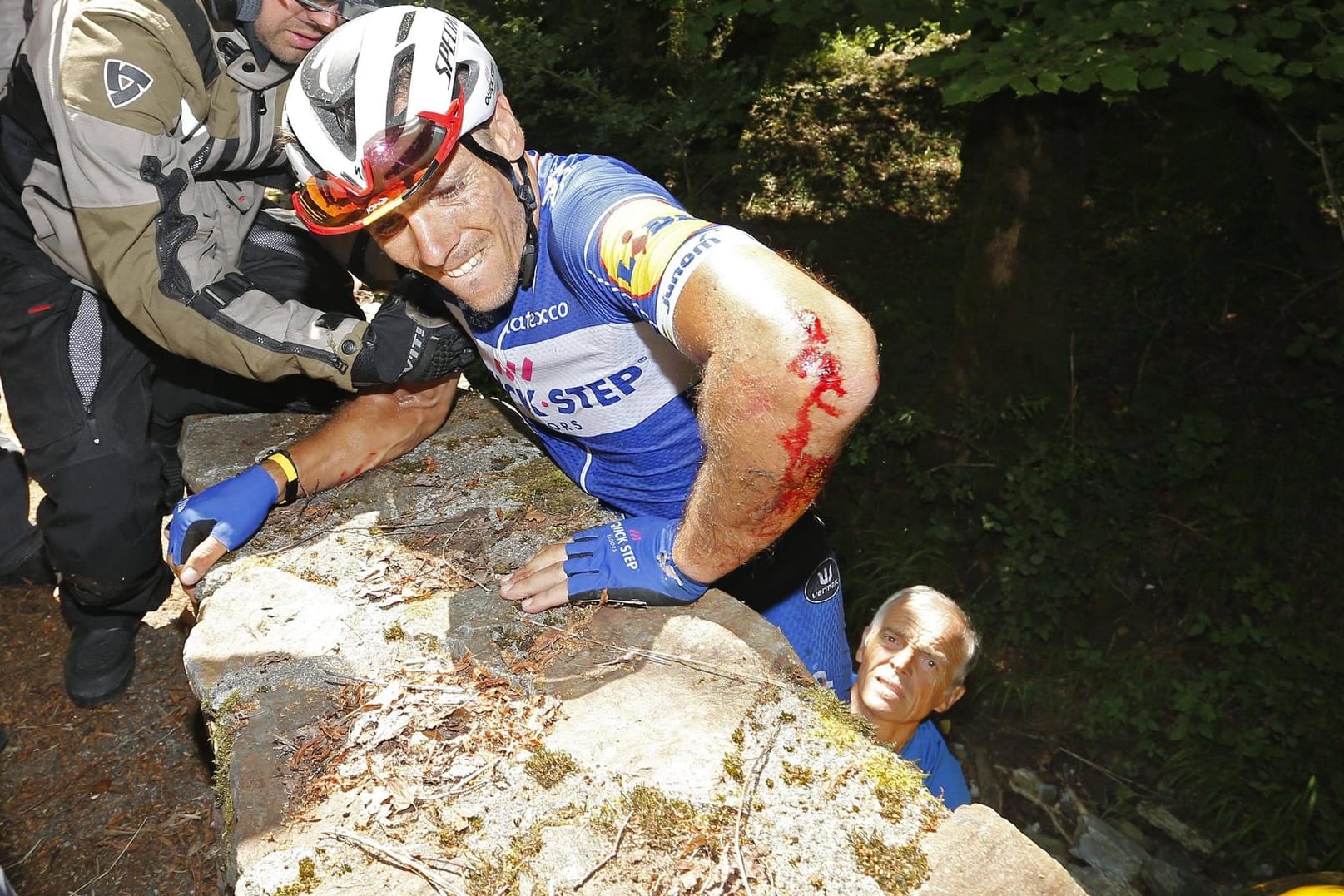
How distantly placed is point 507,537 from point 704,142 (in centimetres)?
547

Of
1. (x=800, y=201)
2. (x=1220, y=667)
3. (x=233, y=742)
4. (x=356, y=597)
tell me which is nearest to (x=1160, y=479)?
(x=1220, y=667)

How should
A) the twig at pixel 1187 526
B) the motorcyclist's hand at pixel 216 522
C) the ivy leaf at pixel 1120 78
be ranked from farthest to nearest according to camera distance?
the twig at pixel 1187 526
the ivy leaf at pixel 1120 78
the motorcyclist's hand at pixel 216 522

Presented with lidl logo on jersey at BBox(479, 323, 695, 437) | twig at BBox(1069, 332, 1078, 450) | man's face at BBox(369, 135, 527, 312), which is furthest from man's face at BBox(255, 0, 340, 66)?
twig at BBox(1069, 332, 1078, 450)

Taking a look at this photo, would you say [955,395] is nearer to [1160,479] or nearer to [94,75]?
[1160,479]

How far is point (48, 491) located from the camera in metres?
3.66

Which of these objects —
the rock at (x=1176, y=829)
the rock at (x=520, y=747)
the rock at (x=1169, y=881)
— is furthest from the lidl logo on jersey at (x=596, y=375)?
the rock at (x=1176, y=829)

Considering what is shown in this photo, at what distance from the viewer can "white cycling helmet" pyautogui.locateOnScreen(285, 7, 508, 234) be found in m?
2.35

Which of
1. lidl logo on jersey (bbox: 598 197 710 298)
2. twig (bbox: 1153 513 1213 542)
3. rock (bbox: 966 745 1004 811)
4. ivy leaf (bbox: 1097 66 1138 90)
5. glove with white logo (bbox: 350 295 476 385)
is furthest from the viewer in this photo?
twig (bbox: 1153 513 1213 542)

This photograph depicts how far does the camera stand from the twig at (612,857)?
1820 mm

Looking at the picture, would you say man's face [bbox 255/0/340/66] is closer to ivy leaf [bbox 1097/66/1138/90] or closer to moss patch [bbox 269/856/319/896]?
moss patch [bbox 269/856/319/896]

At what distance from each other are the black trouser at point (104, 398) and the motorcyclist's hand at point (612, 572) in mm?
1643

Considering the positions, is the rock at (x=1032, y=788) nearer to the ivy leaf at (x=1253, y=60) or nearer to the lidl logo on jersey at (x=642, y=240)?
the ivy leaf at (x=1253, y=60)

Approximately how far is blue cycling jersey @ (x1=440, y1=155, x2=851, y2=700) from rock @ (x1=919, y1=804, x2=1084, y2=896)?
3.83ft

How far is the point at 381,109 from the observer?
2.36 metres
